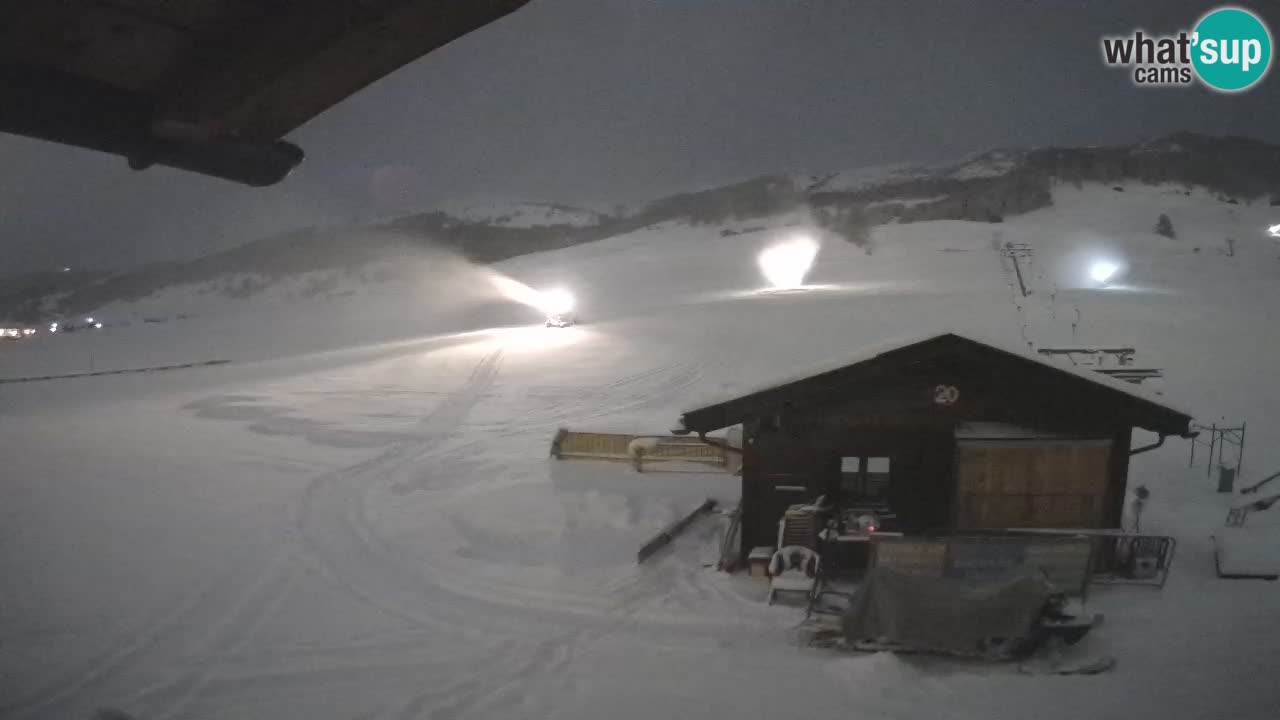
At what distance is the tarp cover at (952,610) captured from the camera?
346 inches

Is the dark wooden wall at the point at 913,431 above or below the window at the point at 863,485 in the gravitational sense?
above

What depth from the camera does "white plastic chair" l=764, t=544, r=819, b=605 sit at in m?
11.0

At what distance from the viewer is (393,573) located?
1298 cm

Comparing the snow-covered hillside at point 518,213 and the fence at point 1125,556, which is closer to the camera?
the fence at point 1125,556

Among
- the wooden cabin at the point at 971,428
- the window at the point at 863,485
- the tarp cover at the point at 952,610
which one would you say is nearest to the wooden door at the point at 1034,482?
the wooden cabin at the point at 971,428

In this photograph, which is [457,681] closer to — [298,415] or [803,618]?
[803,618]

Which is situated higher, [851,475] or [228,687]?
[851,475]

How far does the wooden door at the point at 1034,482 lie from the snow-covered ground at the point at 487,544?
53.7 inches

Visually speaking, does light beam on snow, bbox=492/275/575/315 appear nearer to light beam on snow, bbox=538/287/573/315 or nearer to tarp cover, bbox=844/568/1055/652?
light beam on snow, bbox=538/287/573/315

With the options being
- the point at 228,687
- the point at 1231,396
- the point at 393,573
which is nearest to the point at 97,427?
the point at 393,573

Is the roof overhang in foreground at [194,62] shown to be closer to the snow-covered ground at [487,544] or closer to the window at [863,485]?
the snow-covered ground at [487,544]

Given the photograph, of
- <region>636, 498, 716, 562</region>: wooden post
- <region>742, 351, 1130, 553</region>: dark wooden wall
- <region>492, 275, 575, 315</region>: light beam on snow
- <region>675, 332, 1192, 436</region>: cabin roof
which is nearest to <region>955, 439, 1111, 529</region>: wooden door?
<region>742, 351, 1130, 553</region>: dark wooden wall

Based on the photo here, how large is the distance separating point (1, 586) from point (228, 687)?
634 cm

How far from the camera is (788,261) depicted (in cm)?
6025
